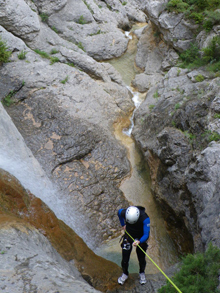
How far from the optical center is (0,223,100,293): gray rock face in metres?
3.70

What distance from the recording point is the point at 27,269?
404 cm

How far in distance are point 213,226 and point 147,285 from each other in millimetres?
1924

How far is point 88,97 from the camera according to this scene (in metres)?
11.5

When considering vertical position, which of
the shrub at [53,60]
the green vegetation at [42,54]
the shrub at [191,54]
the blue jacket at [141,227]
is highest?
the shrub at [191,54]

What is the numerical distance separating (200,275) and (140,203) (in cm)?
505

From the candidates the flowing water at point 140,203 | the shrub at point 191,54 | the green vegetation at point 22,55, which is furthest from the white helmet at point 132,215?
the green vegetation at point 22,55

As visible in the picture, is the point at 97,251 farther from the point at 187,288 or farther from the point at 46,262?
the point at 187,288

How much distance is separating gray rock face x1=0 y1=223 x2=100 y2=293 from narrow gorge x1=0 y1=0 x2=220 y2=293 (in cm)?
2

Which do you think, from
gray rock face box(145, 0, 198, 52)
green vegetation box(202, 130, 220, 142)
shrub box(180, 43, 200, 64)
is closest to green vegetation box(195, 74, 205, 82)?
shrub box(180, 43, 200, 64)

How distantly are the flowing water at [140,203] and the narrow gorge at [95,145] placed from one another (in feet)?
0.12

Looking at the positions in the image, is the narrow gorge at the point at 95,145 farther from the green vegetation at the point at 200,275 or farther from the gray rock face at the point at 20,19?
the green vegetation at the point at 200,275

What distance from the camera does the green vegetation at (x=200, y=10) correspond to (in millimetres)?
11211

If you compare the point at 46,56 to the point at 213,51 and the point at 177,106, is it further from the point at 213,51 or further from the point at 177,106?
the point at 213,51

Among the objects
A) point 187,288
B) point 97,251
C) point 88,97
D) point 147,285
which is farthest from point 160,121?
point 187,288
